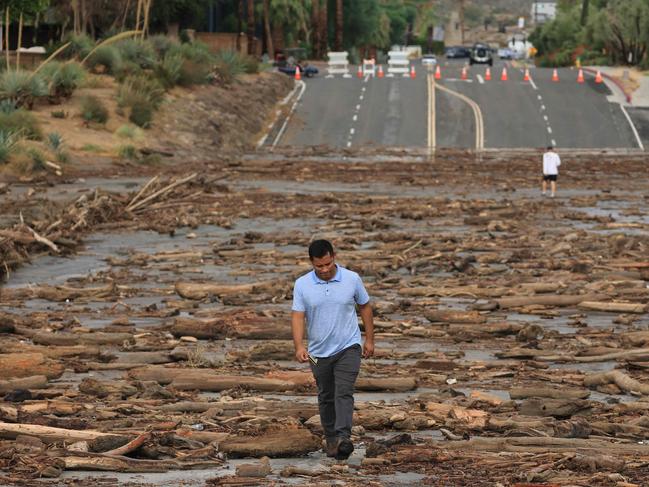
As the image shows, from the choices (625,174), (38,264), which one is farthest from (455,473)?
(625,174)

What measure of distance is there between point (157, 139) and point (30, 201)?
19.8 meters

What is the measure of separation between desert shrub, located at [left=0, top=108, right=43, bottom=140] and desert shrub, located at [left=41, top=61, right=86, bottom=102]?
5.26 m

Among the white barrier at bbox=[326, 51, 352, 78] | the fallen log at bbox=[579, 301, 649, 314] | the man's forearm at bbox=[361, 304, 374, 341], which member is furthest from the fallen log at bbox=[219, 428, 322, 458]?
the white barrier at bbox=[326, 51, 352, 78]

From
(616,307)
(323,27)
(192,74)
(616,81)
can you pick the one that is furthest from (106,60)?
(616,307)

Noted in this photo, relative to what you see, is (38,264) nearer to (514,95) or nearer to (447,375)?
(447,375)

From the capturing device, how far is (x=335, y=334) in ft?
37.3

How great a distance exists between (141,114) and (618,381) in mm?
43724

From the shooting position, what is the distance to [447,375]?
16156 millimetres

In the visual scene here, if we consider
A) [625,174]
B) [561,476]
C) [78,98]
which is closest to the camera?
[561,476]

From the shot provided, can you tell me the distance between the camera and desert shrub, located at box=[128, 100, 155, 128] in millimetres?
57062

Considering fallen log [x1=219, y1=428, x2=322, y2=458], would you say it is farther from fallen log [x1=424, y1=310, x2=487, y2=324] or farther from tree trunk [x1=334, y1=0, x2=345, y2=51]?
tree trunk [x1=334, y1=0, x2=345, y2=51]

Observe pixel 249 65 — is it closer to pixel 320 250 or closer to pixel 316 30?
pixel 316 30

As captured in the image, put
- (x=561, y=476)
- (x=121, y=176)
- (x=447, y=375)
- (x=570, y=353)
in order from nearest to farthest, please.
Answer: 1. (x=561, y=476)
2. (x=447, y=375)
3. (x=570, y=353)
4. (x=121, y=176)

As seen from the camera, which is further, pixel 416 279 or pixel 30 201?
Result: pixel 30 201
